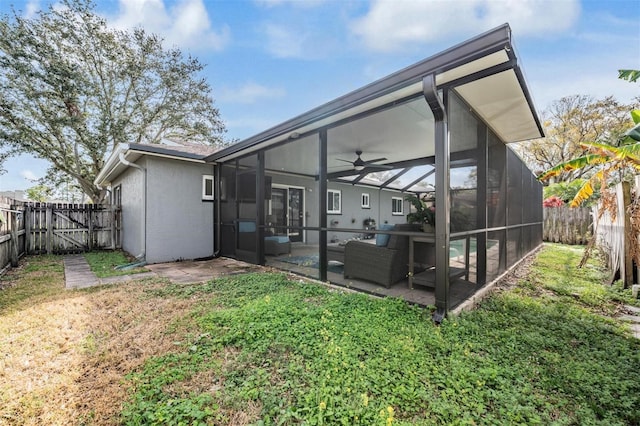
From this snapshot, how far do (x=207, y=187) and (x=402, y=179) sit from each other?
6.56m

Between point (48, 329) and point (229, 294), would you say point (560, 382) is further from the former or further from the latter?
point (48, 329)

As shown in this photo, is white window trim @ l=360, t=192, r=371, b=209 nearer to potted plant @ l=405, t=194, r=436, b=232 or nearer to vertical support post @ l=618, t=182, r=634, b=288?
potted plant @ l=405, t=194, r=436, b=232

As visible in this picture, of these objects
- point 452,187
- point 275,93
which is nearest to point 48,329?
point 452,187

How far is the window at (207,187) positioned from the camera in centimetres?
751

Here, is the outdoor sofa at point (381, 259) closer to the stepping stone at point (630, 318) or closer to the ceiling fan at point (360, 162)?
the stepping stone at point (630, 318)

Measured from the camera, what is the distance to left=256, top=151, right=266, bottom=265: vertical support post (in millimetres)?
6270

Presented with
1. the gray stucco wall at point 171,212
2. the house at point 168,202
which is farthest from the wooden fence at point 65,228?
the gray stucco wall at point 171,212

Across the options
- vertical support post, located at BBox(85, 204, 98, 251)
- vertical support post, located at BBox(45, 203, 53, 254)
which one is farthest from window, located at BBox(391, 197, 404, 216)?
vertical support post, located at BBox(45, 203, 53, 254)

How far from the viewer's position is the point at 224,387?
2.02m

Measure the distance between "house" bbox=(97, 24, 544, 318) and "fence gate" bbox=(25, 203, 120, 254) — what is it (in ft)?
4.97

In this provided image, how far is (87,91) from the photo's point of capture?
1334 centimetres

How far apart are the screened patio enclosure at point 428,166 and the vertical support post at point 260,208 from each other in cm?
2

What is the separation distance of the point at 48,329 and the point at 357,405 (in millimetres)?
3425

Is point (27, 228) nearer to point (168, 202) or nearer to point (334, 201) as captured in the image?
point (168, 202)
